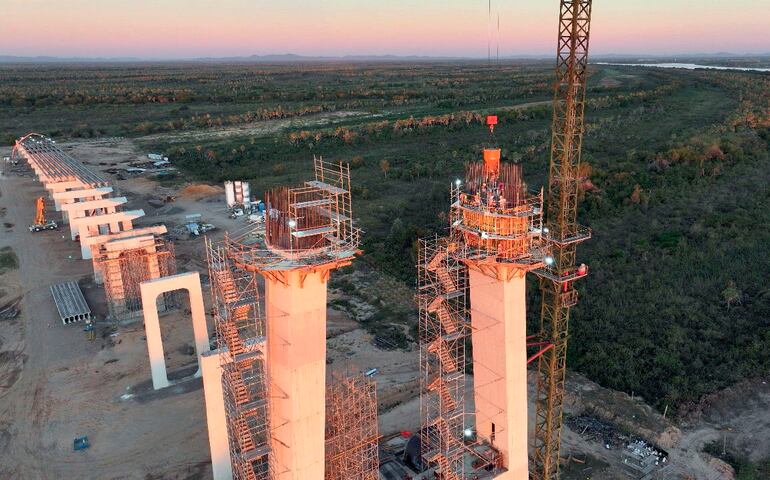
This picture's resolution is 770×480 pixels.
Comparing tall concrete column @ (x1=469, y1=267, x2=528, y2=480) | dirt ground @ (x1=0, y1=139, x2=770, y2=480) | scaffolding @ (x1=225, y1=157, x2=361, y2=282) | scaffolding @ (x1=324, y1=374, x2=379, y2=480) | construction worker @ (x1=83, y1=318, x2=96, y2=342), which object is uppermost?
scaffolding @ (x1=225, y1=157, x2=361, y2=282)

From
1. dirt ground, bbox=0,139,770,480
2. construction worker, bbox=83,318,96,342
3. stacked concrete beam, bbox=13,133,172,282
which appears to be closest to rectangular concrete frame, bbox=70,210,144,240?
stacked concrete beam, bbox=13,133,172,282

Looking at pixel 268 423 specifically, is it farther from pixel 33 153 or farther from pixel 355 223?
pixel 33 153

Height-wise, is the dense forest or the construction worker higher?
the dense forest

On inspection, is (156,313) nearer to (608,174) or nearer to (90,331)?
(90,331)

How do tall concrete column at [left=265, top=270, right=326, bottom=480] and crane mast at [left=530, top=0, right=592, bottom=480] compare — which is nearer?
tall concrete column at [left=265, top=270, right=326, bottom=480]

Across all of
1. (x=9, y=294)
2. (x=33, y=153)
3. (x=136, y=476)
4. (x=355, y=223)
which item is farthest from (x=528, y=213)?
(x=33, y=153)

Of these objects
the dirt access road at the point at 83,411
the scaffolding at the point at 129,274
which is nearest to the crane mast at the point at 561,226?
the dirt access road at the point at 83,411

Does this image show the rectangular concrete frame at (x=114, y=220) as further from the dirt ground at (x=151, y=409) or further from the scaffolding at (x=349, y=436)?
the scaffolding at (x=349, y=436)

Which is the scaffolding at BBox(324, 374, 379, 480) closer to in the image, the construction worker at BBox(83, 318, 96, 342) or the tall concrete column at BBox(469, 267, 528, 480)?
the tall concrete column at BBox(469, 267, 528, 480)

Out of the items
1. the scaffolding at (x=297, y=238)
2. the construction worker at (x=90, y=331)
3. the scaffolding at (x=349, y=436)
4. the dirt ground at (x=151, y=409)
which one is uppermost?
the scaffolding at (x=297, y=238)
